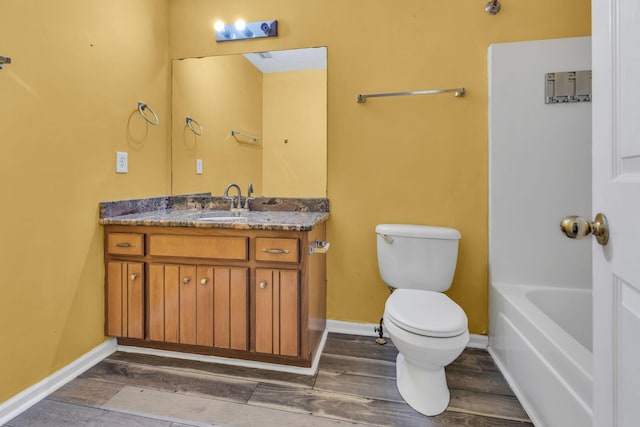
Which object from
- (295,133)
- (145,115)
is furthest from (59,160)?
(295,133)

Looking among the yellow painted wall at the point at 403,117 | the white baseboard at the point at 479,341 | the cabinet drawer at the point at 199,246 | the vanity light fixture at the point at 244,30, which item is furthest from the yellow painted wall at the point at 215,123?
the white baseboard at the point at 479,341

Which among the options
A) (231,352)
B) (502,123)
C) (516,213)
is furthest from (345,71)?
(231,352)

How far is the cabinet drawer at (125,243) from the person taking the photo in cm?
178

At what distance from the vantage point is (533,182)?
5.90 ft

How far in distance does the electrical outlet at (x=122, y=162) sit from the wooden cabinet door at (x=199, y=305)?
2.04ft

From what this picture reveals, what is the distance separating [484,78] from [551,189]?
0.74 meters

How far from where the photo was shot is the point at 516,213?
1.83 meters

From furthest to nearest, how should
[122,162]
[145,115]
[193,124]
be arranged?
[193,124], [145,115], [122,162]

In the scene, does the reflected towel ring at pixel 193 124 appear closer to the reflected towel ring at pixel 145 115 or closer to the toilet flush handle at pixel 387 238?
the reflected towel ring at pixel 145 115

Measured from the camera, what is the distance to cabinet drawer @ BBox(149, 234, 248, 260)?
167cm

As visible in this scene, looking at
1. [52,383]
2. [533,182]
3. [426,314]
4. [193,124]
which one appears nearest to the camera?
[426,314]

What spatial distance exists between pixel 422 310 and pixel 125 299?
5.23 feet

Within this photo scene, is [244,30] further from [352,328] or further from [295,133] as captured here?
[352,328]

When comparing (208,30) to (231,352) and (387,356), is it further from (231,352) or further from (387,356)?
→ (387,356)
